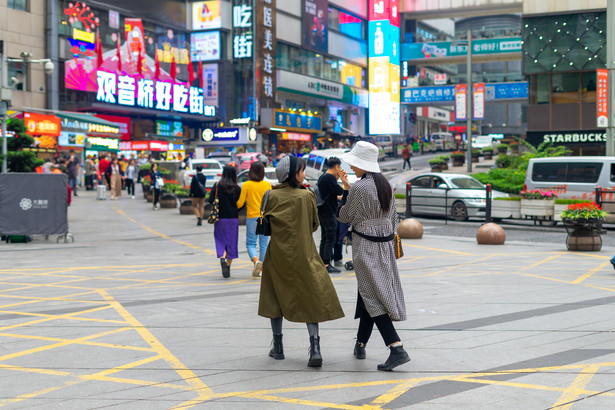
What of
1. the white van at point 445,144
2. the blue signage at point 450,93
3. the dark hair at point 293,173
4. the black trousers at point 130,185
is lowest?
the black trousers at point 130,185

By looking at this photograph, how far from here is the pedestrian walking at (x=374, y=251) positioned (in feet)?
20.8

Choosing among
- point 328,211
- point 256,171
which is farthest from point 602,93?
point 256,171

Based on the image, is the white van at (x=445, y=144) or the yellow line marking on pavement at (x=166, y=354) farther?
the white van at (x=445, y=144)

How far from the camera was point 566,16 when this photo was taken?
44656mm

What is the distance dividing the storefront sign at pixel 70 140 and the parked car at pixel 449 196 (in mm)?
25642

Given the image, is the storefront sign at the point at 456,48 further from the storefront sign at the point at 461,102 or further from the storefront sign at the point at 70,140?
the storefront sign at the point at 70,140

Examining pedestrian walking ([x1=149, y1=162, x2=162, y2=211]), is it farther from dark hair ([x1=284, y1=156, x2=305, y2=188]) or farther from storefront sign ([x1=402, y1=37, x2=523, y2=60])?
storefront sign ([x1=402, y1=37, x2=523, y2=60])

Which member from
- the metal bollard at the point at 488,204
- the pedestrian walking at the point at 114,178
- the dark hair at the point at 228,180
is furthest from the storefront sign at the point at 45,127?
the dark hair at the point at 228,180

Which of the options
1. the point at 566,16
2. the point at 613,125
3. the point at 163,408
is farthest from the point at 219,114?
the point at 163,408

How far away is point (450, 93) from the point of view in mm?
65375


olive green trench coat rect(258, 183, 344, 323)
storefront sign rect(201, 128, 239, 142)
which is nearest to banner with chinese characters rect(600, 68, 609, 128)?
olive green trench coat rect(258, 183, 344, 323)

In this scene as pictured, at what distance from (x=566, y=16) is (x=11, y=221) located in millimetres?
35988

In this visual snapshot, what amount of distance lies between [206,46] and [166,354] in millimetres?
60342

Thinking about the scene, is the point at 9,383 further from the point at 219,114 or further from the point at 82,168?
the point at 219,114
